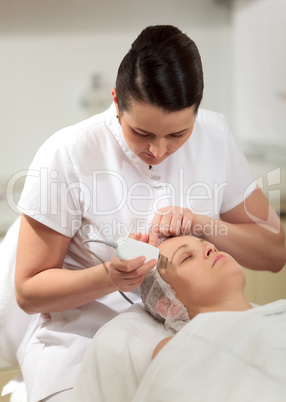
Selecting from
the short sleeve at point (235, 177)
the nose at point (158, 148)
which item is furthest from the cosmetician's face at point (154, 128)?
the short sleeve at point (235, 177)

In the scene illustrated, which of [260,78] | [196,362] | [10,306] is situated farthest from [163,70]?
[260,78]

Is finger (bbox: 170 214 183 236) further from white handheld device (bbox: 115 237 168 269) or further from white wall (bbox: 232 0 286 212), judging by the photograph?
white wall (bbox: 232 0 286 212)

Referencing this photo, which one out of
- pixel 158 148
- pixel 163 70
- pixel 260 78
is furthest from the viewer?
pixel 260 78

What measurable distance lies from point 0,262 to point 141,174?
1.33 ft

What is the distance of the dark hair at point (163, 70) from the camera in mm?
947

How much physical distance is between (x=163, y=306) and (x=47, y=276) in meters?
0.25

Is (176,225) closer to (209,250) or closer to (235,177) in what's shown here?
(209,250)

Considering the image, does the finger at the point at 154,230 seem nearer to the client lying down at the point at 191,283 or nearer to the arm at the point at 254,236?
the client lying down at the point at 191,283

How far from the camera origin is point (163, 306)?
1.15m

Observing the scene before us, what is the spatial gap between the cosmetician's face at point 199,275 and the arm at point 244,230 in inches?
1.7

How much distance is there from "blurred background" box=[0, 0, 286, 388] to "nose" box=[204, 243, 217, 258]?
182mm

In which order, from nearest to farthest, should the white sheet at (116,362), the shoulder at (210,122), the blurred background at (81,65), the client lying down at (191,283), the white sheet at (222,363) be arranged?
the white sheet at (222,363) < the white sheet at (116,362) < the client lying down at (191,283) < the shoulder at (210,122) < the blurred background at (81,65)

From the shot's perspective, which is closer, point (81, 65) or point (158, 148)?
point (158, 148)

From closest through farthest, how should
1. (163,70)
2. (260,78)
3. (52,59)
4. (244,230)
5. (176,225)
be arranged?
(163,70), (176,225), (244,230), (52,59), (260,78)
